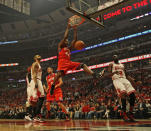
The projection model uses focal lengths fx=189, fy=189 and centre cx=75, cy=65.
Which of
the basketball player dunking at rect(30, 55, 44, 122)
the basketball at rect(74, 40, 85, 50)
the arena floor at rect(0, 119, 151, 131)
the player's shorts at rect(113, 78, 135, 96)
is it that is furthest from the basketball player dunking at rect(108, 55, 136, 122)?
the basketball player dunking at rect(30, 55, 44, 122)

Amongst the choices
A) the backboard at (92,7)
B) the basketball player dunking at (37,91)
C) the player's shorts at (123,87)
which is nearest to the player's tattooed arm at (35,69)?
the basketball player dunking at (37,91)

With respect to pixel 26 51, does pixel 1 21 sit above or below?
above

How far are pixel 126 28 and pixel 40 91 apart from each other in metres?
21.1

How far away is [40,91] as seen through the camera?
16.8 feet

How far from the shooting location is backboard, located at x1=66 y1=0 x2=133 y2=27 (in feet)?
15.8

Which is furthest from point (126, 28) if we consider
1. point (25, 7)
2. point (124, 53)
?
point (25, 7)

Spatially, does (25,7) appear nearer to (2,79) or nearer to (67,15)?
(67,15)

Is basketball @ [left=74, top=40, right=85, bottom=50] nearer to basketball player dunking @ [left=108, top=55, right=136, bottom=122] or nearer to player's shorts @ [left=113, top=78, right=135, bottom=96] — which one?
basketball player dunking @ [left=108, top=55, right=136, bottom=122]

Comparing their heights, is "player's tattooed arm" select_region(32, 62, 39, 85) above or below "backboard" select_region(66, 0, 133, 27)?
below

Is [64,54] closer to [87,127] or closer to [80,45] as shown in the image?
[80,45]

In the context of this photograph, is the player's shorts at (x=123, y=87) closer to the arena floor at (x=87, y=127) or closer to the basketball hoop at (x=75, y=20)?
the arena floor at (x=87, y=127)

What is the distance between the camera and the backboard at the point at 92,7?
4.81 meters

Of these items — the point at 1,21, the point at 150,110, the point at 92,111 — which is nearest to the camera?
the point at 150,110

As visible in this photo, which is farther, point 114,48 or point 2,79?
point 2,79
